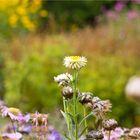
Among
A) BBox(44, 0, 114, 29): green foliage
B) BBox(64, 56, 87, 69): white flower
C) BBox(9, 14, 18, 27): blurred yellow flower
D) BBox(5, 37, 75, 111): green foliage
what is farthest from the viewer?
BBox(44, 0, 114, 29): green foliage

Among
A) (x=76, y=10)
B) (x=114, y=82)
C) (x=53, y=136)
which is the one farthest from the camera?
(x=76, y=10)

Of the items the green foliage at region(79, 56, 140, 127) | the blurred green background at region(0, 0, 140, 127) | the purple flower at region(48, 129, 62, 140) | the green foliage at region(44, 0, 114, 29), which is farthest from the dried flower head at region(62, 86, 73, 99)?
the green foliage at region(44, 0, 114, 29)

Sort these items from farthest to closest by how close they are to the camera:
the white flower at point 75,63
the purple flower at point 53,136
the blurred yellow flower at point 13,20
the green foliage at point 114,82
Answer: the blurred yellow flower at point 13,20 → the green foliage at point 114,82 → the purple flower at point 53,136 → the white flower at point 75,63

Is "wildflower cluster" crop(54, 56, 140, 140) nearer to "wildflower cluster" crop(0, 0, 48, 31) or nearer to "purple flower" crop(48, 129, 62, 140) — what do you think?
"purple flower" crop(48, 129, 62, 140)

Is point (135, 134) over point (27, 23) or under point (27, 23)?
under

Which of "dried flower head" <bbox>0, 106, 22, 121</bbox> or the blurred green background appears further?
the blurred green background

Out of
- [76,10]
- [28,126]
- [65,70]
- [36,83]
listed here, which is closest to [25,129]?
[28,126]

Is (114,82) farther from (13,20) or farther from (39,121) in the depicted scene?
(39,121)

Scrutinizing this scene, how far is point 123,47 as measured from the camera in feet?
30.6

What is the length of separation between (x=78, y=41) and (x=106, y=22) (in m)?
4.40

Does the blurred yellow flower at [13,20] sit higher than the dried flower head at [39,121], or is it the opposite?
the blurred yellow flower at [13,20]

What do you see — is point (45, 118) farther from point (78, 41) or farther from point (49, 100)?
point (78, 41)

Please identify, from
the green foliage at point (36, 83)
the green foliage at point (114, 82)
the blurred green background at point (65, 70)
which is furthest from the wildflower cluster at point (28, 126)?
the green foliage at point (36, 83)

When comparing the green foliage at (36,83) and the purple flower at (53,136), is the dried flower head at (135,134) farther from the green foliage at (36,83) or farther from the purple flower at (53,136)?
the green foliage at (36,83)
